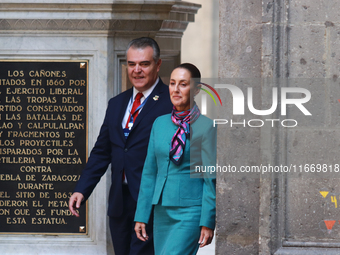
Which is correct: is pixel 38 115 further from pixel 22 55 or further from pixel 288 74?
pixel 288 74

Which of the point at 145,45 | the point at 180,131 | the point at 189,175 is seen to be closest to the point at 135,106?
the point at 145,45

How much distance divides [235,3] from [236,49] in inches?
13.5

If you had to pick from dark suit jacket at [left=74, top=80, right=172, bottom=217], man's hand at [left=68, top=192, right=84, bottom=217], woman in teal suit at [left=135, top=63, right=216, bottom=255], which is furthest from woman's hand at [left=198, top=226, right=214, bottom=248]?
man's hand at [left=68, top=192, right=84, bottom=217]

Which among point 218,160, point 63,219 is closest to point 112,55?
point 63,219

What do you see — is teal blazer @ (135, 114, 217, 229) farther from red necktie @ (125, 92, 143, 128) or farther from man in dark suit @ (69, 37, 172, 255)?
red necktie @ (125, 92, 143, 128)

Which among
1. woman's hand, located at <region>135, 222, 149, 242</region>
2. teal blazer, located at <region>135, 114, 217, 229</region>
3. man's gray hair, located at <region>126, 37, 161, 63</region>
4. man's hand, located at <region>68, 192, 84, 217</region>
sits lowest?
woman's hand, located at <region>135, 222, 149, 242</region>

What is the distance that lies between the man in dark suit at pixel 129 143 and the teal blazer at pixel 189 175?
0.51 metres

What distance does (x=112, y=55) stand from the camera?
→ 600 cm

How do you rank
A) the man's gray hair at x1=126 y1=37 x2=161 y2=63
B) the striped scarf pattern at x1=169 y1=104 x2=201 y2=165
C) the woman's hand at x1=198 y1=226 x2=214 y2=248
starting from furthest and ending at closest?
the man's gray hair at x1=126 y1=37 x2=161 y2=63, the striped scarf pattern at x1=169 y1=104 x2=201 y2=165, the woman's hand at x1=198 y1=226 x2=214 y2=248

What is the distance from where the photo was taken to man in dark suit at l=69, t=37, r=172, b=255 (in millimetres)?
4688

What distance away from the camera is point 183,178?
13.4ft

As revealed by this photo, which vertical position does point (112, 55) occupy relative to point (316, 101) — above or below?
above

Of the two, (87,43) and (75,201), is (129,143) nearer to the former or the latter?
(75,201)

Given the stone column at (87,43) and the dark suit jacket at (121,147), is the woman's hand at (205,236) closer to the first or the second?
the dark suit jacket at (121,147)
